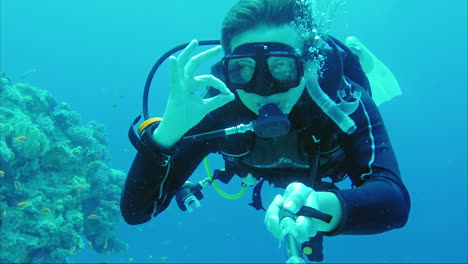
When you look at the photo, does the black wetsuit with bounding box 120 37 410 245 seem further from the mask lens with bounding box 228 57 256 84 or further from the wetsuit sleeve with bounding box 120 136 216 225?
the mask lens with bounding box 228 57 256 84

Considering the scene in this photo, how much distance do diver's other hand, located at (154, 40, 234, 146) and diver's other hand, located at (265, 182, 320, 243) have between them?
3.45 feet

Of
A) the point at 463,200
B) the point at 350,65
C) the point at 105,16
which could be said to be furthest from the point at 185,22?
the point at 350,65

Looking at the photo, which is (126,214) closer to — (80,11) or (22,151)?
(22,151)

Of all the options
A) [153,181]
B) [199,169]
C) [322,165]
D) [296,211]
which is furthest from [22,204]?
[199,169]

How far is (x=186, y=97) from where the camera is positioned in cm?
262

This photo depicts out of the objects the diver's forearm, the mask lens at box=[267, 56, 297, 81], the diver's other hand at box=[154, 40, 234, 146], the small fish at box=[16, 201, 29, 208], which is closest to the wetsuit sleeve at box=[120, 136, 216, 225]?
the diver's other hand at box=[154, 40, 234, 146]

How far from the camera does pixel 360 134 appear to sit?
2869 millimetres

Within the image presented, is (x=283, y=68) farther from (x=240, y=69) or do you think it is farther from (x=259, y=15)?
(x=259, y=15)

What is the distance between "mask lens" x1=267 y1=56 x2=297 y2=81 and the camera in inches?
108

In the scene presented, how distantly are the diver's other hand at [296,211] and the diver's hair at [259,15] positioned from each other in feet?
4.93

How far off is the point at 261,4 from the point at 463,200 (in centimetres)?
5923

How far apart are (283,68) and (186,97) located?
0.74m

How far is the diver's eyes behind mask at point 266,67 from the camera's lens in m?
2.74

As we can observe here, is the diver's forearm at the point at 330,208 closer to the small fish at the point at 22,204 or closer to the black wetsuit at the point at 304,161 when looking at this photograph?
the black wetsuit at the point at 304,161
